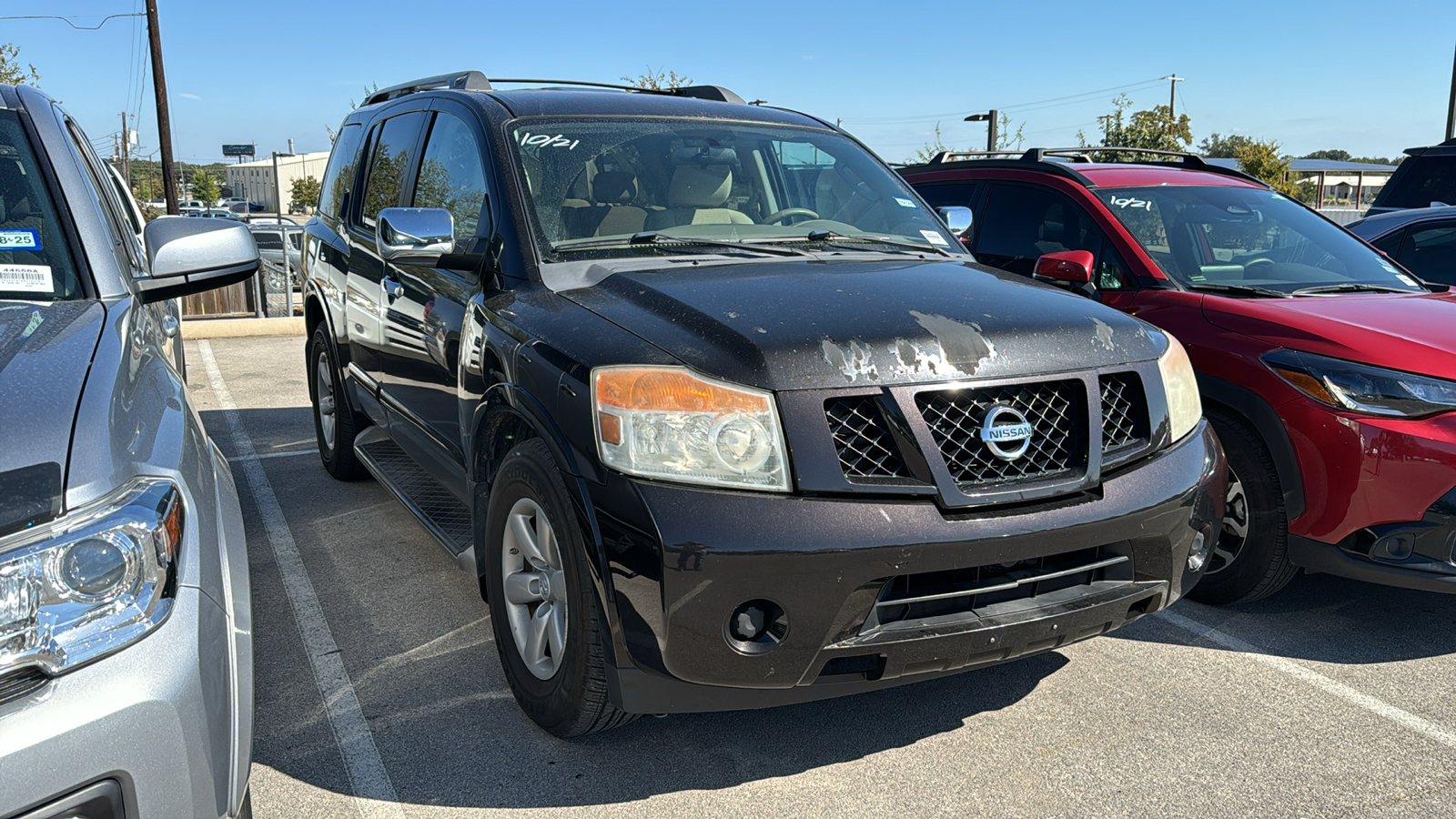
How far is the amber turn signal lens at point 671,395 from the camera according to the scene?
8.21 feet

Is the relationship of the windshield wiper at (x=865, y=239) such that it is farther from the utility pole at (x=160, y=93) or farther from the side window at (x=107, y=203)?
→ the utility pole at (x=160, y=93)

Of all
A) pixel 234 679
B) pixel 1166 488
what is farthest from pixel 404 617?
pixel 1166 488

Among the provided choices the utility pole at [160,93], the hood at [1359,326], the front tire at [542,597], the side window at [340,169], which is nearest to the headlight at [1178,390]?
the hood at [1359,326]

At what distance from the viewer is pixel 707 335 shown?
266 centimetres

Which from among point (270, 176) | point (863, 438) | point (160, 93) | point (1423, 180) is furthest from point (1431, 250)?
point (270, 176)

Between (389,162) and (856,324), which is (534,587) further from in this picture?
(389,162)

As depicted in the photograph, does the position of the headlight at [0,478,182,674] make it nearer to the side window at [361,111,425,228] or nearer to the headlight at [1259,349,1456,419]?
the side window at [361,111,425,228]

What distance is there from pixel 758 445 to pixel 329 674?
6.00ft

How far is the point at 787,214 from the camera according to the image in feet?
12.9

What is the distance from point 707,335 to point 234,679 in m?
1.27

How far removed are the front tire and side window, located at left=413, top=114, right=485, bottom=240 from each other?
1.03 m

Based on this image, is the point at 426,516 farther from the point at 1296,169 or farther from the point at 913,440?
the point at 1296,169

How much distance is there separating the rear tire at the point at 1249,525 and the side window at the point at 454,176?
2804 mm

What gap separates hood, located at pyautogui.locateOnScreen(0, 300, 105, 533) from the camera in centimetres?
163
